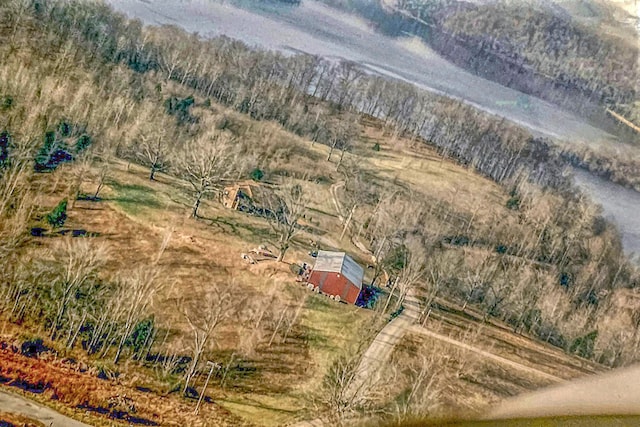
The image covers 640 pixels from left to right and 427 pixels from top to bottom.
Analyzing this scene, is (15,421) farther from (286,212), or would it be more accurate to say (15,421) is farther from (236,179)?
(236,179)

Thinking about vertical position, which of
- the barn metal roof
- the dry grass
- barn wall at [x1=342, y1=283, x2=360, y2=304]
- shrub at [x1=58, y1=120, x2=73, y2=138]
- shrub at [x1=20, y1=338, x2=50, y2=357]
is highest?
shrub at [x1=58, y1=120, x2=73, y2=138]

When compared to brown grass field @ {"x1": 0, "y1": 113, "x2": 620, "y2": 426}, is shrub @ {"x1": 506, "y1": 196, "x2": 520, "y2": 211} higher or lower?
higher

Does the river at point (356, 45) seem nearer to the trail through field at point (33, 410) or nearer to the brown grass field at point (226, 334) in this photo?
the brown grass field at point (226, 334)

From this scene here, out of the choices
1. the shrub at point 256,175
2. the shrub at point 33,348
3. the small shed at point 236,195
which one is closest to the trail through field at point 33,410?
the shrub at point 33,348

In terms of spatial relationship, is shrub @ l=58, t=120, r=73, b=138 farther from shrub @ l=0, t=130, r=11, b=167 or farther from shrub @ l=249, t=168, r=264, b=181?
shrub @ l=249, t=168, r=264, b=181

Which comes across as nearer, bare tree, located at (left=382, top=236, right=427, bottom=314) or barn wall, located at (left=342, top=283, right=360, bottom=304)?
barn wall, located at (left=342, top=283, right=360, bottom=304)

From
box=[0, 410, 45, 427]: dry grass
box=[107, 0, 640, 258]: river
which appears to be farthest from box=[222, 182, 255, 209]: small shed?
box=[107, 0, 640, 258]: river

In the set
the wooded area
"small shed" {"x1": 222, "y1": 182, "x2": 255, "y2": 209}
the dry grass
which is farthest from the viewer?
"small shed" {"x1": 222, "y1": 182, "x2": 255, "y2": 209}

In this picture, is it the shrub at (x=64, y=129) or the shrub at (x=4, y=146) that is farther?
the shrub at (x=64, y=129)
